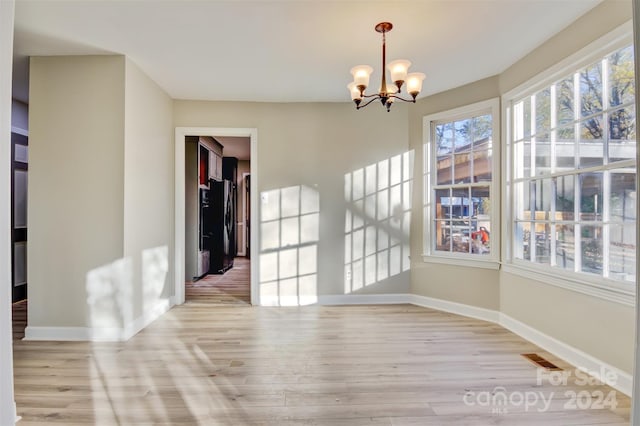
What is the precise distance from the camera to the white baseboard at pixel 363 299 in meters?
4.22

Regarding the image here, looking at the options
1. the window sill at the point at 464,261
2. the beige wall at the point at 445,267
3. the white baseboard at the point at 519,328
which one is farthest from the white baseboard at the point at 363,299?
the window sill at the point at 464,261

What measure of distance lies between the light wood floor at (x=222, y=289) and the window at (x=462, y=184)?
264cm

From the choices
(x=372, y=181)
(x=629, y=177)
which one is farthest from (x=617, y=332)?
(x=372, y=181)

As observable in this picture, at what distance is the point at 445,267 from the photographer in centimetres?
393

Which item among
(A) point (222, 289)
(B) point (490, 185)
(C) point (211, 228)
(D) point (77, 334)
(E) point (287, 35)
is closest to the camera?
(E) point (287, 35)

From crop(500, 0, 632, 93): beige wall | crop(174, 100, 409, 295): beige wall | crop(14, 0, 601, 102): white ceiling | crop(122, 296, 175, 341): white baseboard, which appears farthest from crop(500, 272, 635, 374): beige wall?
crop(122, 296, 175, 341): white baseboard

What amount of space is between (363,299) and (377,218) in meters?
1.06

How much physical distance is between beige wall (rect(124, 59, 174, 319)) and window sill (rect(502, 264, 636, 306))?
3731mm

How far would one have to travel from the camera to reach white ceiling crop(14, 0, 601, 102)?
233cm

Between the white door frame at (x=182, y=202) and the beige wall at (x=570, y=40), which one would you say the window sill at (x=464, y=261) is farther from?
the white door frame at (x=182, y=202)

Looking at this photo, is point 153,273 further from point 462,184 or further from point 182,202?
point 462,184

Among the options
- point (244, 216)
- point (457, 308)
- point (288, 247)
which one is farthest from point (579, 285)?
point (244, 216)

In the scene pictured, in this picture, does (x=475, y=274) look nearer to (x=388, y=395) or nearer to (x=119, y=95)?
(x=388, y=395)

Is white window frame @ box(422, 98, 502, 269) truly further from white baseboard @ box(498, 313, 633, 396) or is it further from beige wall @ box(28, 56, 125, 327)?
beige wall @ box(28, 56, 125, 327)
